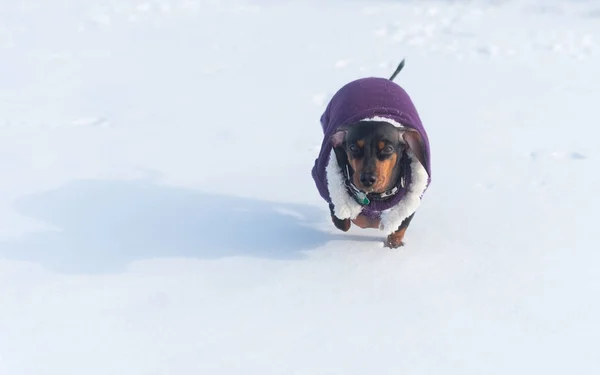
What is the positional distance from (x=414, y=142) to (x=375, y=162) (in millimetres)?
158

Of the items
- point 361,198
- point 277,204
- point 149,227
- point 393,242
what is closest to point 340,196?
point 361,198

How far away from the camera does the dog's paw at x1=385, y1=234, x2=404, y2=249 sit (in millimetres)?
2723

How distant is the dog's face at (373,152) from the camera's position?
95.5 inches

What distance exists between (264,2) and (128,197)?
118 inches

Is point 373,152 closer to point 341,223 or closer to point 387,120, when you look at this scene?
point 387,120

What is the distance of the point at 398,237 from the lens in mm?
2715

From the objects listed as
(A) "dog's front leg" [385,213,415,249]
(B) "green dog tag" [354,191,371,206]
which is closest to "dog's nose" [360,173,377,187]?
(B) "green dog tag" [354,191,371,206]

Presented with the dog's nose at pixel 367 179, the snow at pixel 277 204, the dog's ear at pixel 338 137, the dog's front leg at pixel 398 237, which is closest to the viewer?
the snow at pixel 277 204

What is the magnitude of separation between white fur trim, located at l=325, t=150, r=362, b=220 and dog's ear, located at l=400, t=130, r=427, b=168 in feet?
0.86

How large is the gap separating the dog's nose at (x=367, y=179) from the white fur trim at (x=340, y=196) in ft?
0.58

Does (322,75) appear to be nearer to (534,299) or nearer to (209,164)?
(209,164)

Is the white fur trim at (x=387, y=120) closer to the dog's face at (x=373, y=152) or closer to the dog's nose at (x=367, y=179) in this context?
the dog's face at (x=373, y=152)

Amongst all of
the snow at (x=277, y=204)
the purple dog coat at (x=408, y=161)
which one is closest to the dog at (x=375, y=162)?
the purple dog coat at (x=408, y=161)

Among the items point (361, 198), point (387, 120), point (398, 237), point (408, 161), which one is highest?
point (387, 120)
